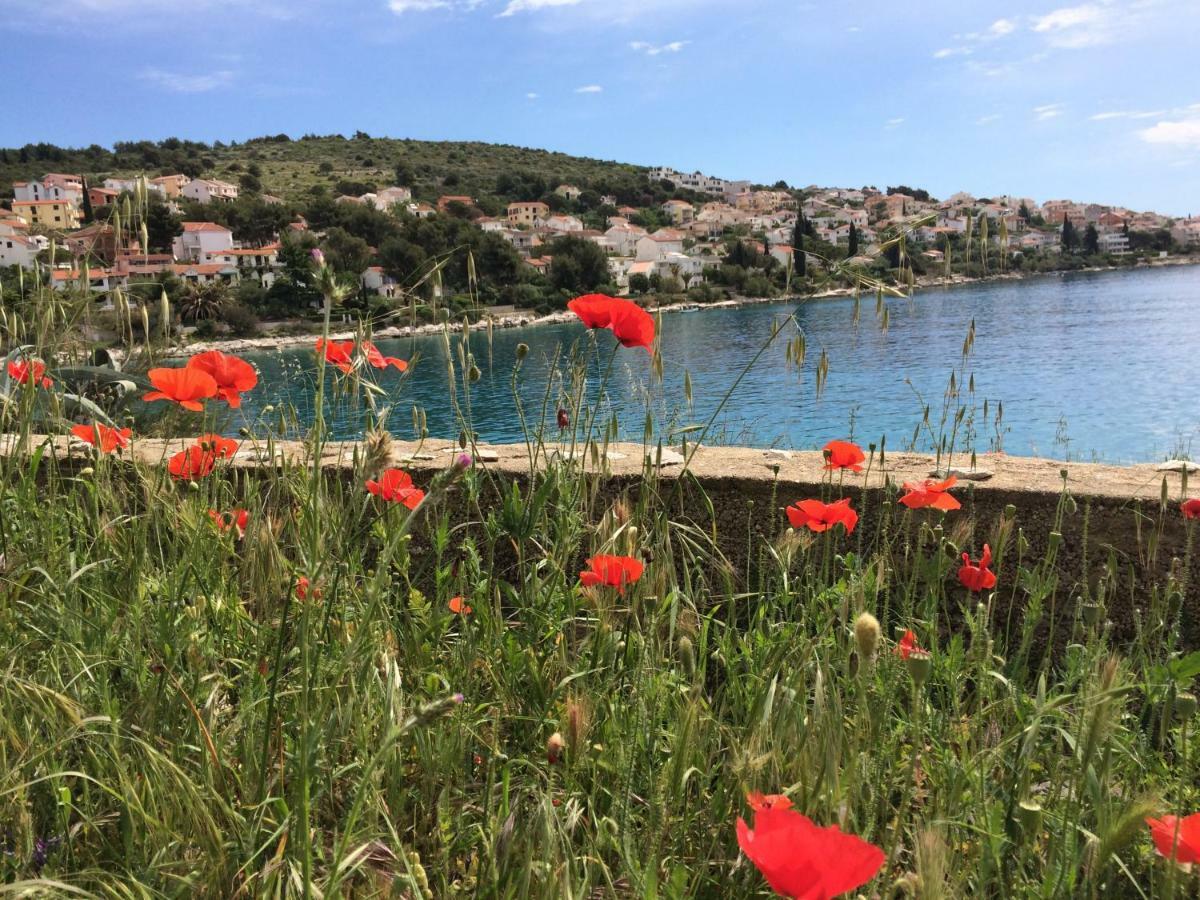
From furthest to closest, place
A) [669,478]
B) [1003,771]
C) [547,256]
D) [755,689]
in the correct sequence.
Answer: [547,256]
[669,478]
[755,689]
[1003,771]

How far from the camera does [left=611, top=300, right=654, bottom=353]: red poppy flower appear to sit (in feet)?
5.87

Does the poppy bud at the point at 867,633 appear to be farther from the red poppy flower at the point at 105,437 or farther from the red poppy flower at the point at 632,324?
the red poppy flower at the point at 105,437

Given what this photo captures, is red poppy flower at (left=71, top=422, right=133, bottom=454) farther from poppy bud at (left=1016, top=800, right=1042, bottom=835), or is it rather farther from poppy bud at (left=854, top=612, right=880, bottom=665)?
poppy bud at (left=1016, top=800, right=1042, bottom=835)

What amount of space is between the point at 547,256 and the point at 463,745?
64359 mm

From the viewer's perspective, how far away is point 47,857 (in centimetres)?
116

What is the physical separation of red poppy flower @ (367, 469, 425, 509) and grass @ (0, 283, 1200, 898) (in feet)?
0.36

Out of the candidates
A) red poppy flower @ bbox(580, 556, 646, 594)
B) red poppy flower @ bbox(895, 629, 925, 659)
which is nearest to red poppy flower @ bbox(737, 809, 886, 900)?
red poppy flower @ bbox(580, 556, 646, 594)

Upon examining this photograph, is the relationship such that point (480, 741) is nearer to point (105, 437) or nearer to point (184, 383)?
point (184, 383)

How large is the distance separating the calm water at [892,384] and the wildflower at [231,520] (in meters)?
0.31

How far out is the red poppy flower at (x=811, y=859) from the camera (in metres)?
0.72

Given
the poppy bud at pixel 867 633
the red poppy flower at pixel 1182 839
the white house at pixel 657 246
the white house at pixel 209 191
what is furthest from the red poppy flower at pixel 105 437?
the white house at pixel 657 246

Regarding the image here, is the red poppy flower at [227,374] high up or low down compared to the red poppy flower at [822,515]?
up

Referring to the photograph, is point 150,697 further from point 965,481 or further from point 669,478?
point 965,481

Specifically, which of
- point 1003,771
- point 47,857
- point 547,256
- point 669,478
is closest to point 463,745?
point 47,857
